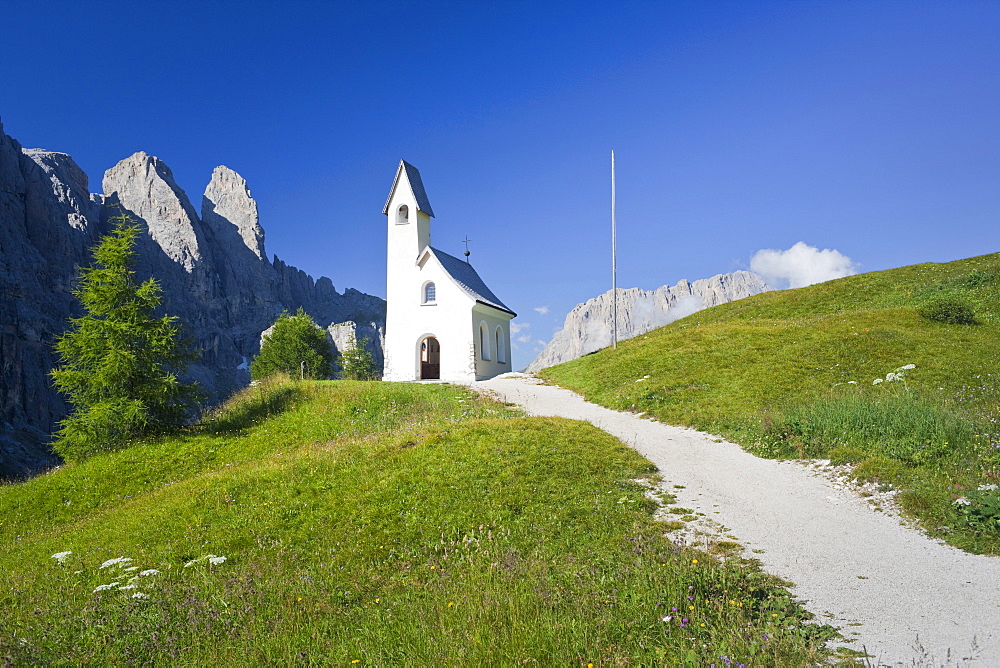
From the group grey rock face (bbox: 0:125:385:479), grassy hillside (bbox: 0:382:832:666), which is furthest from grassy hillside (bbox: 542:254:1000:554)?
grey rock face (bbox: 0:125:385:479)

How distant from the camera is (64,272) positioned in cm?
11525

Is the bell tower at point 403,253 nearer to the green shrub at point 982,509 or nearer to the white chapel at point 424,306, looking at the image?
the white chapel at point 424,306

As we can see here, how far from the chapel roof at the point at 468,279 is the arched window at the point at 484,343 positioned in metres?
1.74

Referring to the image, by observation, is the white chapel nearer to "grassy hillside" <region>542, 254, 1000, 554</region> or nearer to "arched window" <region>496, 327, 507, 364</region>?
"arched window" <region>496, 327, 507, 364</region>

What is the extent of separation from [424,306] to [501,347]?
7273 mm

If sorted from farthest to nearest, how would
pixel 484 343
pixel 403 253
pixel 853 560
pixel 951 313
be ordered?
pixel 403 253 → pixel 484 343 → pixel 951 313 → pixel 853 560

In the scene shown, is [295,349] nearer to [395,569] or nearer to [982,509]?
[395,569]

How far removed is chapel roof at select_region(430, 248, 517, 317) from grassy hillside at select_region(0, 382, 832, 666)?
2281cm

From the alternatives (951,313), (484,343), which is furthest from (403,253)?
(951,313)

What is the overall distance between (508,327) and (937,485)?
35097 mm

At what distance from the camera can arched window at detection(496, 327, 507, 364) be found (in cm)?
4119

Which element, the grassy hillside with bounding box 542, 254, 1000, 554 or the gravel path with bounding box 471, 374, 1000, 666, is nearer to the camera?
the gravel path with bounding box 471, 374, 1000, 666

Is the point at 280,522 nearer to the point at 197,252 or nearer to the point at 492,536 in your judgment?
the point at 492,536

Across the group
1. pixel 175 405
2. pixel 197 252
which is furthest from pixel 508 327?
pixel 197 252
